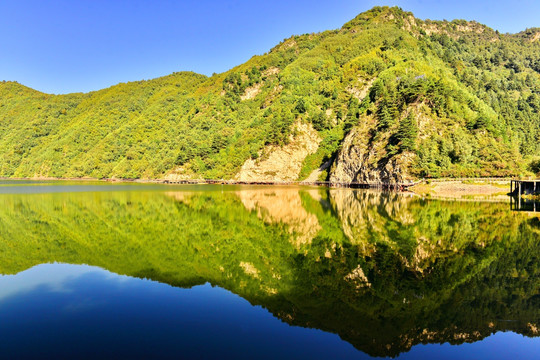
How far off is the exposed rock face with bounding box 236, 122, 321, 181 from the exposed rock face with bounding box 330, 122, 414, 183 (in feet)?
61.2

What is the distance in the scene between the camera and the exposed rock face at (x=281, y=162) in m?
131

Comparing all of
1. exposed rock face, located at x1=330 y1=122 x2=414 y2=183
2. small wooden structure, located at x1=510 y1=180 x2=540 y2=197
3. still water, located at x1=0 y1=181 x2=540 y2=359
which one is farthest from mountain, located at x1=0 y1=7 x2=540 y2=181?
still water, located at x1=0 y1=181 x2=540 y2=359

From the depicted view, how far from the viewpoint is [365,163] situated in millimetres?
100250

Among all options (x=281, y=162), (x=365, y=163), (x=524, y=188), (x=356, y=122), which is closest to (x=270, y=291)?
(x=524, y=188)

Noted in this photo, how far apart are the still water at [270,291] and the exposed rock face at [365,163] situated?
54.8 m

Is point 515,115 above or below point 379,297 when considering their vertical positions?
above

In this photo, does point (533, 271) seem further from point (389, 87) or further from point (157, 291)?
point (389, 87)

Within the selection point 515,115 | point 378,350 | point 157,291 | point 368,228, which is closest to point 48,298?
point 157,291

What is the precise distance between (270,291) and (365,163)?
87.6 meters

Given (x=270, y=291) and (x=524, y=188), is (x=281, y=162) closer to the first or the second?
(x=524, y=188)

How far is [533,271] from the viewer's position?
20.3 m

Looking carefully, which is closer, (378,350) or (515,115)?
(378,350)

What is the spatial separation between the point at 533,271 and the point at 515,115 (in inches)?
6790

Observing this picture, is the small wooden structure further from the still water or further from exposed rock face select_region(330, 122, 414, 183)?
the still water
